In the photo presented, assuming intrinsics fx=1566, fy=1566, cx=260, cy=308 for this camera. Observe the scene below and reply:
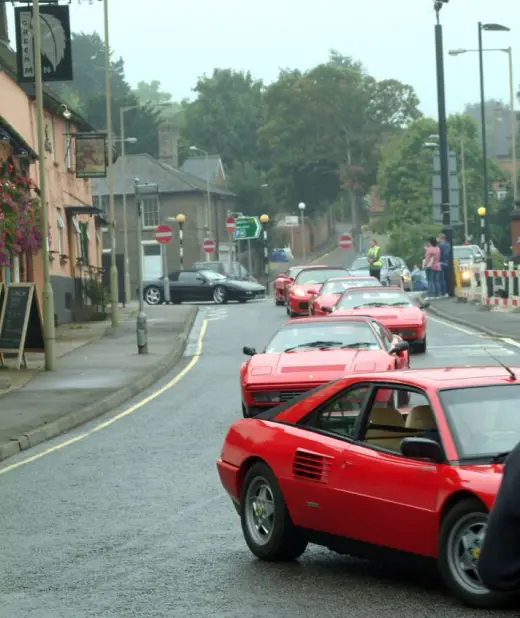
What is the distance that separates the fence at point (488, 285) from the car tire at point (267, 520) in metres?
31.5

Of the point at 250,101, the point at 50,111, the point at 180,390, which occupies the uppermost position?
the point at 250,101

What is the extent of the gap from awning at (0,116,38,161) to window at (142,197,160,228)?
6040 cm

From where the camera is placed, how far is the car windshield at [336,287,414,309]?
31094 mm

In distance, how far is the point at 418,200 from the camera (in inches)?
4210

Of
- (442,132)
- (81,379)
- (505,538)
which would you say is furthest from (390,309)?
(505,538)

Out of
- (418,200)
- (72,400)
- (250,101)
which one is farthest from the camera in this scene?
(250,101)

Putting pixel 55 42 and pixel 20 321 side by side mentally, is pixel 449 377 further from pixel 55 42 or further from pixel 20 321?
pixel 55 42

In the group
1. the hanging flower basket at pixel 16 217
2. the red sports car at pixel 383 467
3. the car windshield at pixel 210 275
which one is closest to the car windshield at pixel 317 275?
the hanging flower basket at pixel 16 217

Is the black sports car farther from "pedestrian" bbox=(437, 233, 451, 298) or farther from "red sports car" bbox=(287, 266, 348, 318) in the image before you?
"red sports car" bbox=(287, 266, 348, 318)

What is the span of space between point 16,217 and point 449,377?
18.9 meters

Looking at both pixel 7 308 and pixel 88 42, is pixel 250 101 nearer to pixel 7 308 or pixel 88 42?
pixel 88 42

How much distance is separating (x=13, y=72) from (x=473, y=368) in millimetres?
37370

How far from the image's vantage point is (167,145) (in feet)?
372

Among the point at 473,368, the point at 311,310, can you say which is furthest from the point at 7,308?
the point at 473,368
